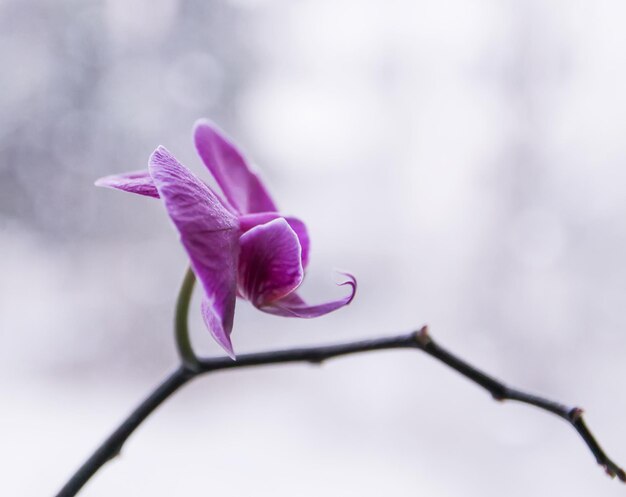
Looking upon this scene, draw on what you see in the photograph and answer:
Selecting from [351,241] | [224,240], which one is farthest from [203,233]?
[351,241]

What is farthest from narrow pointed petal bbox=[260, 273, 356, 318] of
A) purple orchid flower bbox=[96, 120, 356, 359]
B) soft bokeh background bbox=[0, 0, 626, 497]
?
soft bokeh background bbox=[0, 0, 626, 497]

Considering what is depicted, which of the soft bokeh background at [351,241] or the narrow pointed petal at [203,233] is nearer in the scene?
the narrow pointed petal at [203,233]

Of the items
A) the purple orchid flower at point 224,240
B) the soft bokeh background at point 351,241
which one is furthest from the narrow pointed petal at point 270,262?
the soft bokeh background at point 351,241

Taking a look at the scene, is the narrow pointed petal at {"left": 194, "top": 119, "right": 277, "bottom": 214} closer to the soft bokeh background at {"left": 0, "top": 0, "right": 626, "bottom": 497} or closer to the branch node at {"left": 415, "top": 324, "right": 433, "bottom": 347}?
the branch node at {"left": 415, "top": 324, "right": 433, "bottom": 347}

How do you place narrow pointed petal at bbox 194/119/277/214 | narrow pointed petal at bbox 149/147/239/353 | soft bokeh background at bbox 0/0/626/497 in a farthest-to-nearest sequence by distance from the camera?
soft bokeh background at bbox 0/0/626/497, narrow pointed petal at bbox 194/119/277/214, narrow pointed petal at bbox 149/147/239/353

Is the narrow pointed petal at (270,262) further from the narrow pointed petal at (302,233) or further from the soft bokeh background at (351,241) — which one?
the soft bokeh background at (351,241)
